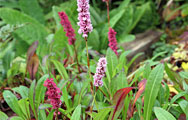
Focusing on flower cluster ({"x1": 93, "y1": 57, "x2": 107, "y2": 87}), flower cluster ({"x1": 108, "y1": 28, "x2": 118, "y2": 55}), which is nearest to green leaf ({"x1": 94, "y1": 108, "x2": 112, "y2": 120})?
flower cluster ({"x1": 93, "y1": 57, "x2": 107, "y2": 87})

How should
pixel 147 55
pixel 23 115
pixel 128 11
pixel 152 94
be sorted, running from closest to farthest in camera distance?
pixel 152 94, pixel 23 115, pixel 128 11, pixel 147 55

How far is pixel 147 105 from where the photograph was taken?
1.24 m

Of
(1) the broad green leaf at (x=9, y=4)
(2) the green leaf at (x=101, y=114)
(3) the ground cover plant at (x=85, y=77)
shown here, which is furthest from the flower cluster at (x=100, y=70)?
(1) the broad green leaf at (x=9, y=4)

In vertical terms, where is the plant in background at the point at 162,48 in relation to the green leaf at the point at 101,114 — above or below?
above

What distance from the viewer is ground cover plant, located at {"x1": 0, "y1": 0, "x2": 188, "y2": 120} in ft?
3.88

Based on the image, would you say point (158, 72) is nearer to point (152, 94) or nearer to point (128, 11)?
point (152, 94)

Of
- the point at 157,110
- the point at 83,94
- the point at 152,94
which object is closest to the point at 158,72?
the point at 152,94

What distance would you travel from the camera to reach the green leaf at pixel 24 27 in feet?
8.96

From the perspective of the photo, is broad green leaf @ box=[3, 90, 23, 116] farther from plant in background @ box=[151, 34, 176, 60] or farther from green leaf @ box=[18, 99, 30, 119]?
plant in background @ box=[151, 34, 176, 60]

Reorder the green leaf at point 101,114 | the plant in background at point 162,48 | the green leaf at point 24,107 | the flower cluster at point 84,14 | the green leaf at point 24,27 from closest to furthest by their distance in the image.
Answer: the flower cluster at point 84,14 < the green leaf at point 101,114 < the green leaf at point 24,107 < the green leaf at point 24,27 < the plant in background at point 162,48

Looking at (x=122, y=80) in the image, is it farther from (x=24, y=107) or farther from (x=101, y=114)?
(x=24, y=107)

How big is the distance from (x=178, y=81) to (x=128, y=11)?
5.50 feet

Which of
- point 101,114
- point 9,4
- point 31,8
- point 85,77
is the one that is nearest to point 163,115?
point 101,114

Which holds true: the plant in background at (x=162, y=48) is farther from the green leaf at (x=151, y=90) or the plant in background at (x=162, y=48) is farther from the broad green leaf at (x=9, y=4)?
the broad green leaf at (x=9, y=4)
